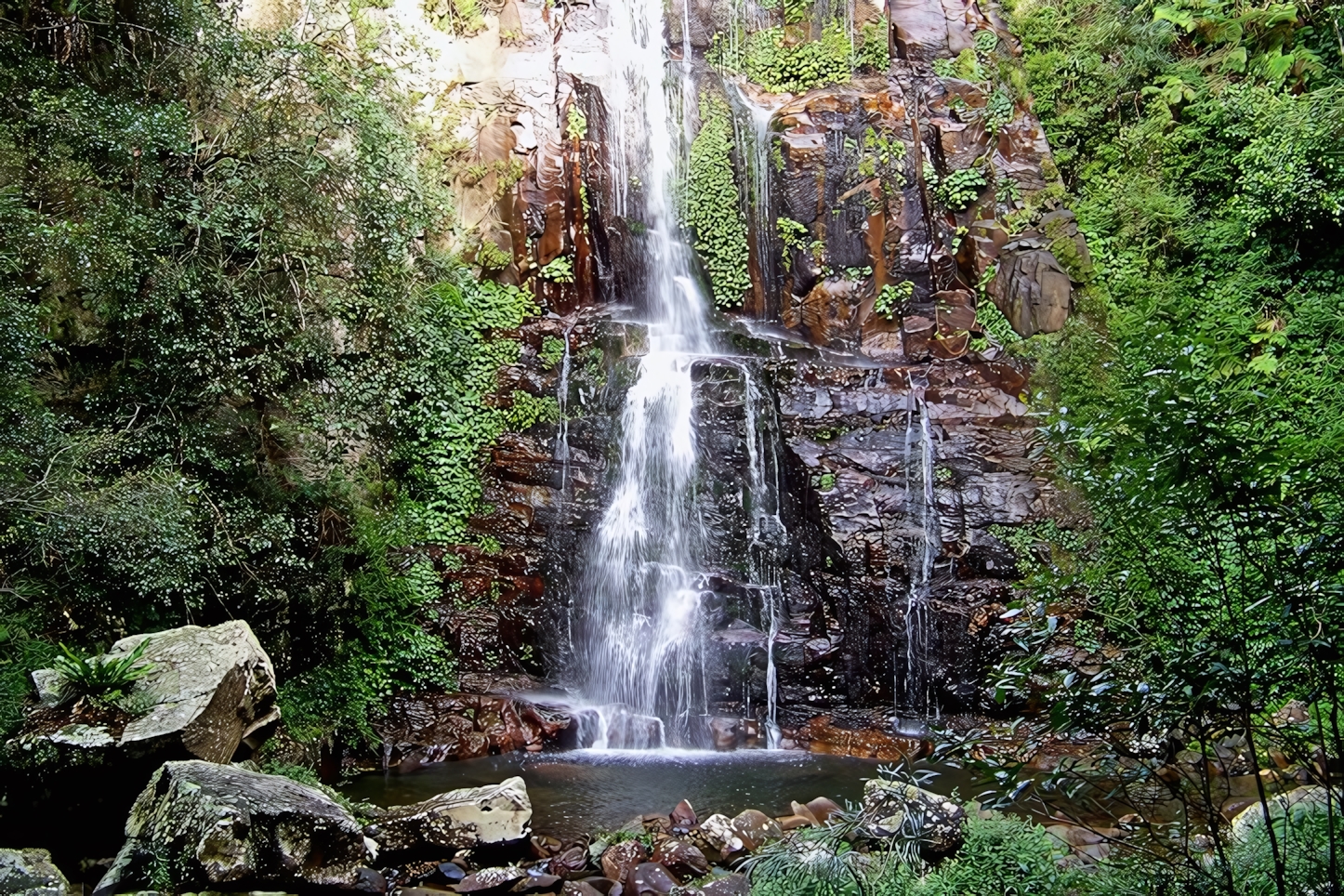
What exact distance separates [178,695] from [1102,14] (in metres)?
14.4

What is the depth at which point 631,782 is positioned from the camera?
7977mm

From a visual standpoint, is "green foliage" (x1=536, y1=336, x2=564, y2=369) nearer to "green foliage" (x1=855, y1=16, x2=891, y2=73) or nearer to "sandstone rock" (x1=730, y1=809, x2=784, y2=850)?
"sandstone rock" (x1=730, y1=809, x2=784, y2=850)

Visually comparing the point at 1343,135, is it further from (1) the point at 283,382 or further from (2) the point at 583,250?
(1) the point at 283,382

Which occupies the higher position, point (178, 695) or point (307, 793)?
point (178, 695)

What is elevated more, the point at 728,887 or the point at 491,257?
the point at 491,257

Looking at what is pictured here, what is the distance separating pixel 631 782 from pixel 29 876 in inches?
185

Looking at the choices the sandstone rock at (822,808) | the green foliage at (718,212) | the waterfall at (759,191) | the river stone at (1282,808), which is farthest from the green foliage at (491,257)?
the river stone at (1282,808)

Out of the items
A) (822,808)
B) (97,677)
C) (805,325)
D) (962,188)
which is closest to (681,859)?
(822,808)

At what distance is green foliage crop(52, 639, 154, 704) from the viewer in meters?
5.70

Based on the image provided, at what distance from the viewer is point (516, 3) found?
13688 millimetres

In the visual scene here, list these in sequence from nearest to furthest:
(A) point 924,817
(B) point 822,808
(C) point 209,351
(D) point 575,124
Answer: (A) point 924,817 → (B) point 822,808 → (C) point 209,351 → (D) point 575,124

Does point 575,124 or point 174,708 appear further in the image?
point 575,124

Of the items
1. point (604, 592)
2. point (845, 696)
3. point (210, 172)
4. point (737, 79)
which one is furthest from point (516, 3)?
point (845, 696)

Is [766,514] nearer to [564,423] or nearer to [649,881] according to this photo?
[564,423]
